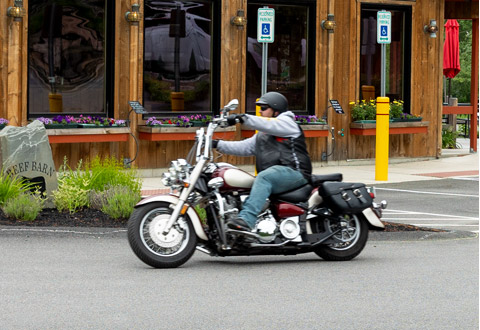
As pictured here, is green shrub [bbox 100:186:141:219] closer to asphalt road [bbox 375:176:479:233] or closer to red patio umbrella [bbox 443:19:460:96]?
asphalt road [bbox 375:176:479:233]

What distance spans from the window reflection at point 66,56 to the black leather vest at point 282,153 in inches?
328

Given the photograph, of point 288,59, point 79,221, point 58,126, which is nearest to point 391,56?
point 288,59

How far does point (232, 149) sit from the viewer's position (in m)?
9.34

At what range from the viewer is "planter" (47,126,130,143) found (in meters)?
16.5

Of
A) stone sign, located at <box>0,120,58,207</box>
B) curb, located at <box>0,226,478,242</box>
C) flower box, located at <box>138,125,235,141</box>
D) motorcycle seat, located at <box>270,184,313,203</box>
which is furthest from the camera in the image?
flower box, located at <box>138,125,235,141</box>

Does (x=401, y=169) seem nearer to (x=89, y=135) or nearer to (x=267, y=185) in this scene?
(x=89, y=135)

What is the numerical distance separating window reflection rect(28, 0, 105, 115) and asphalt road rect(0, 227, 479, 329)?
6.89 metres

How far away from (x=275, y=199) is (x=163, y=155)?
926cm

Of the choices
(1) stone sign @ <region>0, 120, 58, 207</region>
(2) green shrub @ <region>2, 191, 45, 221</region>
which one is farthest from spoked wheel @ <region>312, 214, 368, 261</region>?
(1) stone sign @ <region>0, 120, 58, 207</region>

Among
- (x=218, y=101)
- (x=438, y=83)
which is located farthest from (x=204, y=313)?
(x=438, y=83)

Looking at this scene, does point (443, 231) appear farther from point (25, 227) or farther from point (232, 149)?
point (25, 227)

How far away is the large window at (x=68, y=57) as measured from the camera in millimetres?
16953

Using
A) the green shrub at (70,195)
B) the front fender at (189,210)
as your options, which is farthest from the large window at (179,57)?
the front fender at (189,210)

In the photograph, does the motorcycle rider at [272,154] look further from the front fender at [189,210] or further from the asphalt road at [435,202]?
the asphalt road at [435,202]
